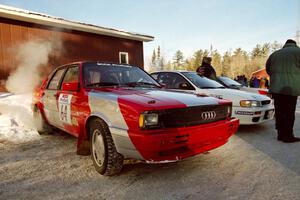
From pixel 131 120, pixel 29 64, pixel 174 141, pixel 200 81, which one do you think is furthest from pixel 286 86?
pixel 29 64

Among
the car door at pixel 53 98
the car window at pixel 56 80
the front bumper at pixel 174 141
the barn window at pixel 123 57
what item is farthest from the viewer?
the barn window at pixel 123 57

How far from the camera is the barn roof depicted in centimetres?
883

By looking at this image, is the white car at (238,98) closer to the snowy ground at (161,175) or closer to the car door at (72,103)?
the snowy ground at (161,175)

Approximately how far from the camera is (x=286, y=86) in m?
3.96

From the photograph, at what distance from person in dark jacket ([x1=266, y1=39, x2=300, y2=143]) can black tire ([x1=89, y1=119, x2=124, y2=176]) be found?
10.0 feet

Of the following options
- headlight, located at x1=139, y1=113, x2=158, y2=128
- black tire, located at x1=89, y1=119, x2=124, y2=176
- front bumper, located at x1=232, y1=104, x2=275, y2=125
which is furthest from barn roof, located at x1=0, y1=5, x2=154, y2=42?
headlight, located at x1=139, y1=113, x2=158, y2=128

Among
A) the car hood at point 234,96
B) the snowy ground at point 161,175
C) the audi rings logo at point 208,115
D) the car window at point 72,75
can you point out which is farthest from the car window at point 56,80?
the car hood at point 234,96

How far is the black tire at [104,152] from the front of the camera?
8.41ft

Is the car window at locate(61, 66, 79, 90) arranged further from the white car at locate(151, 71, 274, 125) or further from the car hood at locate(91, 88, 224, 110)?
the white car at locate(151, 71, 274, 125)

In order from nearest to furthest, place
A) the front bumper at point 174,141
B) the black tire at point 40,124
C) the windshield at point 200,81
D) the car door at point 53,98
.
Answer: the front bumper at point 174,141 → the car door at point 53,98 → the black tire at point 40,124 → the windshield at point 200,81

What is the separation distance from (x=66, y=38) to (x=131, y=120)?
33.3 feet

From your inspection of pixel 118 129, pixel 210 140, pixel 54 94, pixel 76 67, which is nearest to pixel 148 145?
pixel 118 129

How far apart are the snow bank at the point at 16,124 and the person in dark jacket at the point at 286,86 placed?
4.63 m

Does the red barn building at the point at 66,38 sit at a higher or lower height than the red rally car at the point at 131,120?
higher
